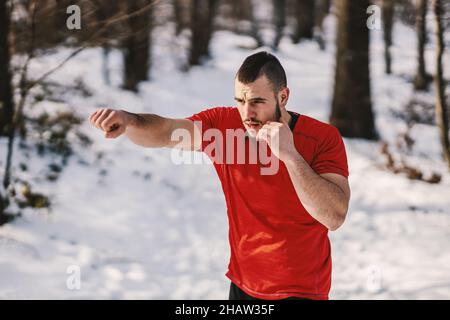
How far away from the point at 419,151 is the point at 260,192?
732 cm

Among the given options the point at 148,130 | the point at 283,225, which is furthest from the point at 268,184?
the point at 148,130

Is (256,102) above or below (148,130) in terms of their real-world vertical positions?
above

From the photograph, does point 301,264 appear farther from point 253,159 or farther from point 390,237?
point 390,237

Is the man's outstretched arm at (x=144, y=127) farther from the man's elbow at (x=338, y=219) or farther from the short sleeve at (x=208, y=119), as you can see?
the man's elbow at (x=338, y=219)

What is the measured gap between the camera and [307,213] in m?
2.49

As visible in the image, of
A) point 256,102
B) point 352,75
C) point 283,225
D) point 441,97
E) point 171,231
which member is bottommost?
point 171,231

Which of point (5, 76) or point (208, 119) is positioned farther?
point (5, 76)

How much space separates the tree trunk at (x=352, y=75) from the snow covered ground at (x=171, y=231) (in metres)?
0.37

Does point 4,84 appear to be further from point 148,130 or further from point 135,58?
point 135,58

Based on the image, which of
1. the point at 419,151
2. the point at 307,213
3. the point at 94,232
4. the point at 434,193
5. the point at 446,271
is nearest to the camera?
the point at 307,213

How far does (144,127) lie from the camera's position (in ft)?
8.45

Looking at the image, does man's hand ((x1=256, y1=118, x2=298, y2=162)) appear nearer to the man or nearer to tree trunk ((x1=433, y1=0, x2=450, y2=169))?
the man

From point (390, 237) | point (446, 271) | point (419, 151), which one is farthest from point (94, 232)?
point (419, 151)

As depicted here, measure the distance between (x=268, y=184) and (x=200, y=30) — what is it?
55.0 ft
